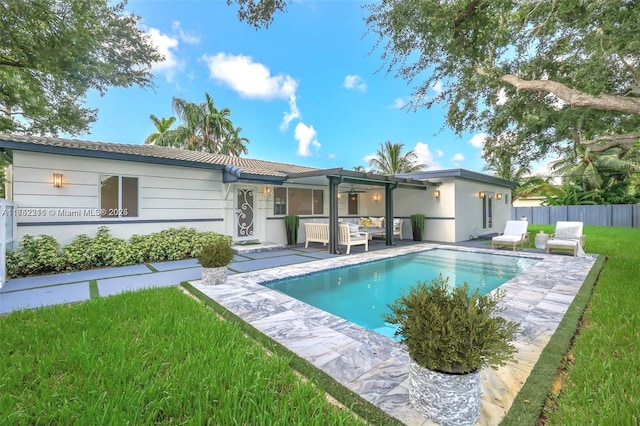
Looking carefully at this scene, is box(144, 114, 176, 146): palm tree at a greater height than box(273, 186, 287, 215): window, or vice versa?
box(144, 114, 176, 146): palm tree

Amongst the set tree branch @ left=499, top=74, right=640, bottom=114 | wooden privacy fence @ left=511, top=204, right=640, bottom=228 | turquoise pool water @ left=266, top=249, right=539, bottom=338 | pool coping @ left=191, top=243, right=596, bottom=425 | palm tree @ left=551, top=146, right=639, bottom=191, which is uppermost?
palm tree @ left=551, top=146, right=639, bottom=191

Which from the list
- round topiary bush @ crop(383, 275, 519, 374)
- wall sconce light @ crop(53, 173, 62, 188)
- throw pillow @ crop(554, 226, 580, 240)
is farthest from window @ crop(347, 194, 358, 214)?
round topiary bush @ crop(383, 275, 519, 374)

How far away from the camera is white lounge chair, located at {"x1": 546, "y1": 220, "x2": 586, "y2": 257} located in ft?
28.3

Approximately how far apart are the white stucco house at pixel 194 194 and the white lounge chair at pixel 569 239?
3678 mm

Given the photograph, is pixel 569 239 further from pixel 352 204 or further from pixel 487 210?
pixel 352 204

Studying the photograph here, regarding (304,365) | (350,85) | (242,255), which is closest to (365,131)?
(350,85)

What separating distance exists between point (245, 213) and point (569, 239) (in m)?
11.1

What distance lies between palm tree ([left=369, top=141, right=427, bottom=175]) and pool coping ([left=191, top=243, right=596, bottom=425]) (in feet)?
71.3

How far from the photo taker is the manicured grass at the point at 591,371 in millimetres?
2076

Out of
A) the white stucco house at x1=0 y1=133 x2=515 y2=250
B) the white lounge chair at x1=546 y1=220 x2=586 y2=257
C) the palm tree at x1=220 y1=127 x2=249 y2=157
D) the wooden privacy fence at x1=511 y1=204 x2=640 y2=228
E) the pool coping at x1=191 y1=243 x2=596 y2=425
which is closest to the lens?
the pool coping at x1=191 y1=243 x2=596 y2=425

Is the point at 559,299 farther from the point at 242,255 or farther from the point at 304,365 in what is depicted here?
the point at 242,255

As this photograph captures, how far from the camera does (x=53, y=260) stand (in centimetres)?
670

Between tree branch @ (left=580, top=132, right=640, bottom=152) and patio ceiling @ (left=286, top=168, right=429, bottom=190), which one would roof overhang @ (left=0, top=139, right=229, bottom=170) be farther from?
tree branch @ (left=580, top=132, right=640, bottom=152)

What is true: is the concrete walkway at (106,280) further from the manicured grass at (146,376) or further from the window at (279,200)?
the window at (279,200)
